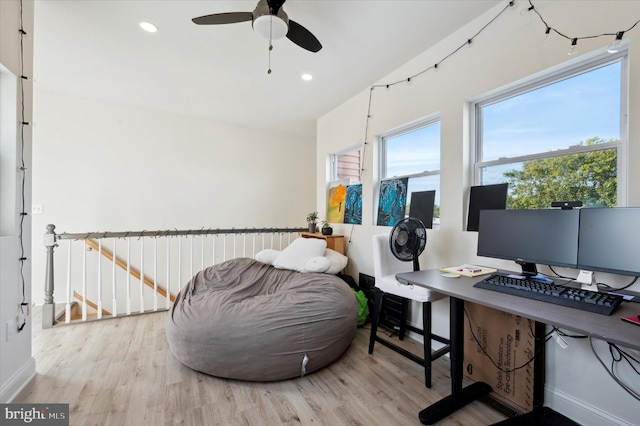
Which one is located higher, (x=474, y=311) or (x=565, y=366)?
(x=474, y=311)

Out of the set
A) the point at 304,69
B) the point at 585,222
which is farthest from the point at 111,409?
the point at 304,69

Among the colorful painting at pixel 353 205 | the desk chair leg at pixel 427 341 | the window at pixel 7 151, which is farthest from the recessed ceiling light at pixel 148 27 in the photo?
the desk chair leg at pixel 427 341

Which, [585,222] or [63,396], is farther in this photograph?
[63,396]

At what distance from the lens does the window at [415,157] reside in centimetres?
266

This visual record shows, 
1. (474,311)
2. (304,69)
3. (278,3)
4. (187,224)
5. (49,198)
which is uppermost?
(304,69)

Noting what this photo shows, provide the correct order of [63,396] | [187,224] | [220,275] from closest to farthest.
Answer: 1. [63,396]
2. [220,275]
3. [187,224]

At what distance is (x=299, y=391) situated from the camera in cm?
187

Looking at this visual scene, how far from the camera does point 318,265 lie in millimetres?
2898

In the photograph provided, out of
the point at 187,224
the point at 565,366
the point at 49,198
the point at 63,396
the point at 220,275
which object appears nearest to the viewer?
the point at 565,366

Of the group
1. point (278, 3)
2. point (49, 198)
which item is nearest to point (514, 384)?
point (278, 3)

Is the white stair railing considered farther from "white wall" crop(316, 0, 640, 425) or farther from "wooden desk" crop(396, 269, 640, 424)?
"wooden desk" crop(396, 269, 640, 424)

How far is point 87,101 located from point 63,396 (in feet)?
12.3

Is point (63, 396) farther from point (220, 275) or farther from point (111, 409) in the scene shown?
point (220, 275)

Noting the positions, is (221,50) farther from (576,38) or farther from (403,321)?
(403,321)
